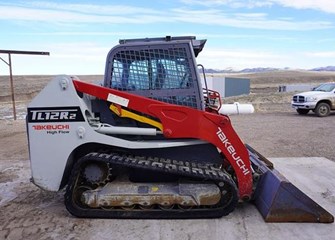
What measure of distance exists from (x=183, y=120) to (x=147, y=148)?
1.86ft

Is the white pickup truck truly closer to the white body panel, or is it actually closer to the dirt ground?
the dirt ground

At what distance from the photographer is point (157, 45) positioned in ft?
15.6

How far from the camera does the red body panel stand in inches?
180

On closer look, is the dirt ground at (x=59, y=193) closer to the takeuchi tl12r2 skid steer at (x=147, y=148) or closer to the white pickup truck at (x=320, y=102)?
the takeuchi tl12r2 skid steer at (x=147, y=148)

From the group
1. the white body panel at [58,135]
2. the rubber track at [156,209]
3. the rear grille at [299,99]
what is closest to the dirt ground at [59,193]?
the rubber track at [156,209]

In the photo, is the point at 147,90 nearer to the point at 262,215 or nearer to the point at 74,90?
the point at 74,90

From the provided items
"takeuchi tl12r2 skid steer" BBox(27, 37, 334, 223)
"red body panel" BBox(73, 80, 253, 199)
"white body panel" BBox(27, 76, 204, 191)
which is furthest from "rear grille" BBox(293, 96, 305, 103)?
"white body panel" BBox(27, 76, 204, 191)

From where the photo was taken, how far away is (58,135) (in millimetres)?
4586

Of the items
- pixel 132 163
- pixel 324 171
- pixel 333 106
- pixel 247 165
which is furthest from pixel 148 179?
pixel 333 106

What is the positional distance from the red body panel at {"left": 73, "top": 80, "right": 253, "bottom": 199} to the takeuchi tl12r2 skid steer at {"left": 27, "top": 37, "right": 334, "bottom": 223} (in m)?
0.01

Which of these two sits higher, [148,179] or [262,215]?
[148,179]

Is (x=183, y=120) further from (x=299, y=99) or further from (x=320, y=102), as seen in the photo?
(x=299, y=99)

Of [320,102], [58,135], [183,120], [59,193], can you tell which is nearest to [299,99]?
[320,102]

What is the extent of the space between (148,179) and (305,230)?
6.35ft
